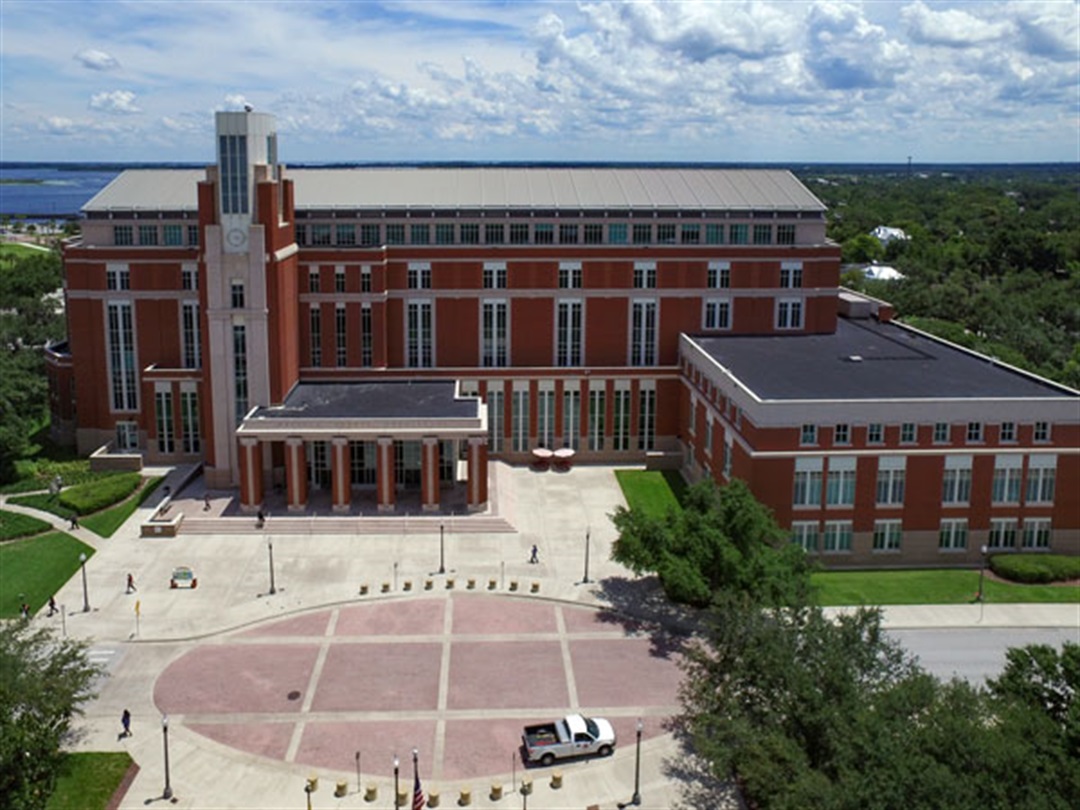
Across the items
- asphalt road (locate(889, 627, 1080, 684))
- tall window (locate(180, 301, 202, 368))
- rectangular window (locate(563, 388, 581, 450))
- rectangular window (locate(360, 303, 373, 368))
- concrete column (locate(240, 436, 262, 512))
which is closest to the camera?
asphalt road (locate(889, 627, 1080, 684))

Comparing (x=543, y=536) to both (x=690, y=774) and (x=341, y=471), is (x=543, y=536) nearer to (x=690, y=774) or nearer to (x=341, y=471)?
(x=341, y=471)

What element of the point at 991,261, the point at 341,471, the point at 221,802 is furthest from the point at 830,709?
the point at 991,261

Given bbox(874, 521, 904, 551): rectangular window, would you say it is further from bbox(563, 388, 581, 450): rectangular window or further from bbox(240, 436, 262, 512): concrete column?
bbox(240, 436, 262, 512): concrete column

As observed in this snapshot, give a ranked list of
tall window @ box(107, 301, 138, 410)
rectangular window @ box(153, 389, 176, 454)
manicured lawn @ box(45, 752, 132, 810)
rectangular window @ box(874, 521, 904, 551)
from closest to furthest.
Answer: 1. manicured lawn @ box(45, 752, 132, 810)
2. rectangular window @ box(874, 521, 904, 551)
3. rectangular window @ box(153, 389, 176, 454)
4. tall window @ box(107, 301, 138, 410)

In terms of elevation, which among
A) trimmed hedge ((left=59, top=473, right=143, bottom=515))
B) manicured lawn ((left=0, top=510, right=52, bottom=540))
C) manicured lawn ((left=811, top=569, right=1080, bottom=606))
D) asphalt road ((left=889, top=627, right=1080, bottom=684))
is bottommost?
asphalt road ((left=889, top=627, right=1080, bottom=684))

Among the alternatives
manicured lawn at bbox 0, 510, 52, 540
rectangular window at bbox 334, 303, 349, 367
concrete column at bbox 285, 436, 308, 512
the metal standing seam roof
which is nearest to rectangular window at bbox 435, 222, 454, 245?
the metal standing seam roof

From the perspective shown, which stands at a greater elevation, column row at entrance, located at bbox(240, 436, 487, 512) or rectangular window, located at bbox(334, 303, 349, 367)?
rectangular window, located at bbox(334, 303, 349, 367)

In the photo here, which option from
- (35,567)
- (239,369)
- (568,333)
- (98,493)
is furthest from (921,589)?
(98,493)
